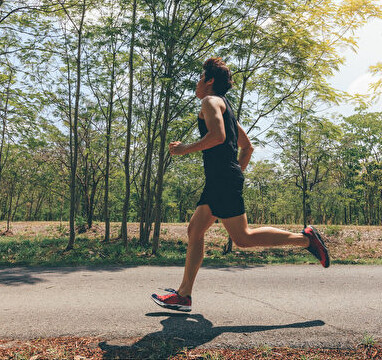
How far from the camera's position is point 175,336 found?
260 cm

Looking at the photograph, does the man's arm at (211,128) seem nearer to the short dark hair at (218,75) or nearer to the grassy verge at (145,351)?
the short dark hair at (218,75)

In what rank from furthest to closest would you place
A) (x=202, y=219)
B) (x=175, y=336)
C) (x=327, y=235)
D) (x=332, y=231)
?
(x=332, y=231)
(x=327, y=235)
(x=202, y=219)
(x=175, y=336)

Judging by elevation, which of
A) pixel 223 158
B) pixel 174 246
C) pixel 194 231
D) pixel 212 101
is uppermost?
pixel 212 101

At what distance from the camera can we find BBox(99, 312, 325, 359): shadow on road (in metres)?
2.29

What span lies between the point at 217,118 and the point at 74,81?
31.1ft

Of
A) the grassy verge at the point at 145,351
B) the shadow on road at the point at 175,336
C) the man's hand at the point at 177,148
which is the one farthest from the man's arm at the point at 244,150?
the grassy verge at the point at 145,351

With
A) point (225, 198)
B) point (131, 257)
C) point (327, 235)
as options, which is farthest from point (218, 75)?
point (327, 235)

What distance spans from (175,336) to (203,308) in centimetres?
82

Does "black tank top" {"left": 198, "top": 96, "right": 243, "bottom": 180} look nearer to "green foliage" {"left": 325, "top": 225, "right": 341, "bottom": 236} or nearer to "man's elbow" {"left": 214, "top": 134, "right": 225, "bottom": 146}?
"man's elbow" {"left": 214, "top": 134, "right": 225, "bottom": 146}

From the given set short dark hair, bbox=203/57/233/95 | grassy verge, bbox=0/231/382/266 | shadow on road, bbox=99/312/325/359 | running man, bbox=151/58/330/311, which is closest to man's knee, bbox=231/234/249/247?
running man, bbox=151/58/330/311

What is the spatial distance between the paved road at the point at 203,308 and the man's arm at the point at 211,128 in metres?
1.58

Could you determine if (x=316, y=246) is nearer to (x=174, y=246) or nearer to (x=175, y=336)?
(x=175, y=336)

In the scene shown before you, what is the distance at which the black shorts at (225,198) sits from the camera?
2846 mm

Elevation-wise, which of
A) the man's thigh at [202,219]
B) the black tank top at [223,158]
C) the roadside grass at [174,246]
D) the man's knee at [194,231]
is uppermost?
the black tank top at [223,158]
